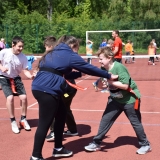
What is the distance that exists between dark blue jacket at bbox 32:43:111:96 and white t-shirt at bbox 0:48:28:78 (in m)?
2.12

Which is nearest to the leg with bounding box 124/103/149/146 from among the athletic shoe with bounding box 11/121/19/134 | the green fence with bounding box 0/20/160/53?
the athletic shoe with bounding box 11/121/19/134

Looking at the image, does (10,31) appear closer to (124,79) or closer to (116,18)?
(116,18)

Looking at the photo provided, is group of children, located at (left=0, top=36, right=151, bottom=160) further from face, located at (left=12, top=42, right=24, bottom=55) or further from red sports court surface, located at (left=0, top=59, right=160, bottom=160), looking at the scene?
face, located at (left=12, top=42, right=24, bottom=55)

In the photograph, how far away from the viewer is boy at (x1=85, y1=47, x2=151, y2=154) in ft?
19.0

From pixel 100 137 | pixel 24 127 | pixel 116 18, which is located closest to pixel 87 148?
pixel 100 137

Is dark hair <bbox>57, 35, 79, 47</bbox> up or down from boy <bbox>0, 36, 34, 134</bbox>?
up

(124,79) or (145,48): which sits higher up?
(124,79)

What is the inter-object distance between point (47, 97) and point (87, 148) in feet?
4.09

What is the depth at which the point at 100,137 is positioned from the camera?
20.7 feet

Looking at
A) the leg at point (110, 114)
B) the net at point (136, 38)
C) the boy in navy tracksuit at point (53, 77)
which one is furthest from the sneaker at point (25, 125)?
the net at point (136, 38)

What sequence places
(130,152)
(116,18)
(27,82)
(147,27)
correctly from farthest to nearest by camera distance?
(116,18) < (147,27) < (27,82) < (130,152)

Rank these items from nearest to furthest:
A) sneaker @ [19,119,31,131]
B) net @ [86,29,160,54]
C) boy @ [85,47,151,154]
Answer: boy @ [85,47,151,154] → sneaker @ [19,119,31,131] → net @ [86,29,160,54]

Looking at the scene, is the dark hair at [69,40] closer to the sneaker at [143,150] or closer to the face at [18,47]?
the face at [18,47]

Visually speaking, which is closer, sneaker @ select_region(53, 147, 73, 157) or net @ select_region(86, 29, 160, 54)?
sneaker @ select_region(53, 147, 73, 157)
